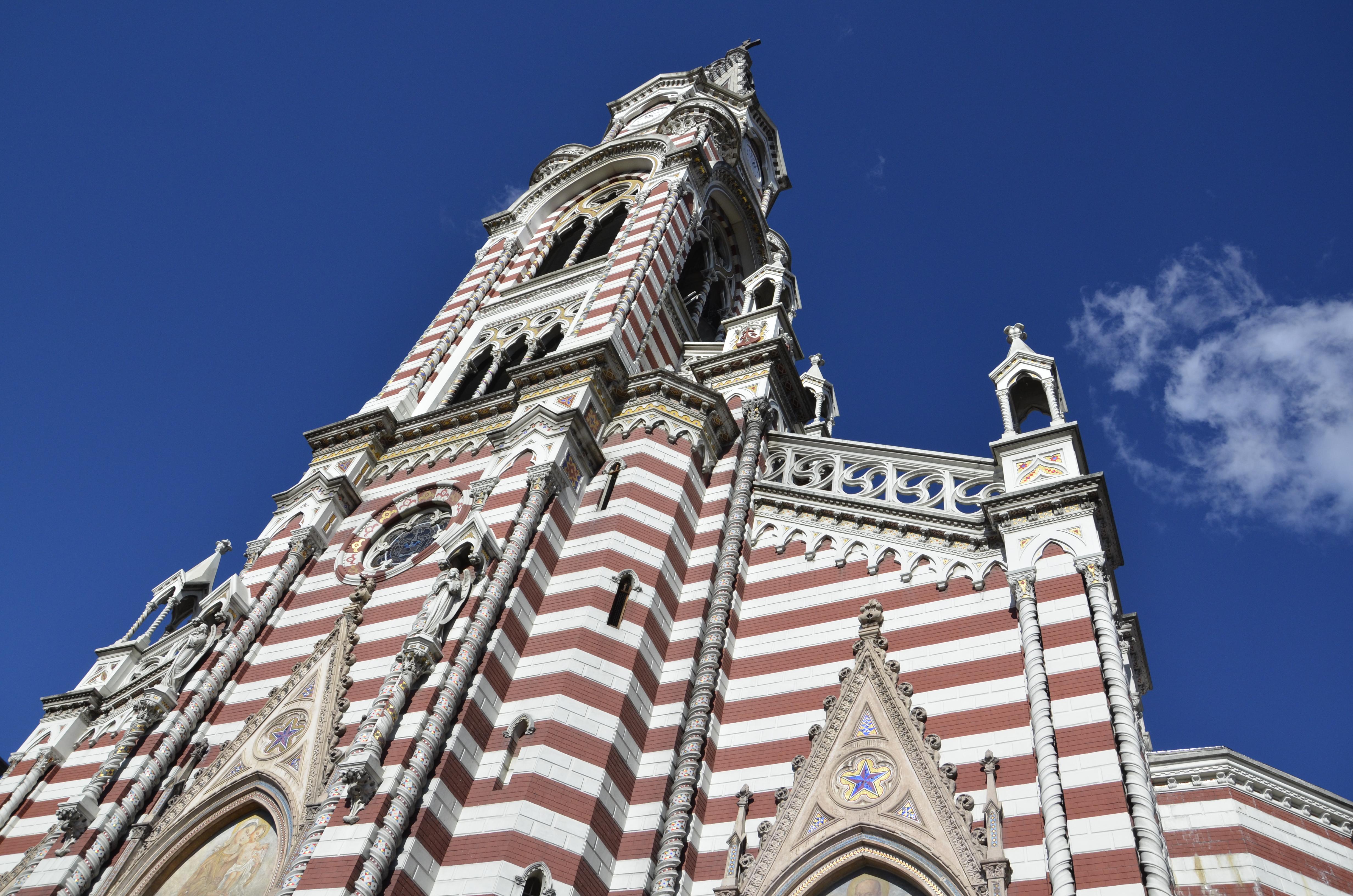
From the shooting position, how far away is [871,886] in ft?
37.6

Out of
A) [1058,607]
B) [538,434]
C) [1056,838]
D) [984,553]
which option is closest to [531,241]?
[538,434]

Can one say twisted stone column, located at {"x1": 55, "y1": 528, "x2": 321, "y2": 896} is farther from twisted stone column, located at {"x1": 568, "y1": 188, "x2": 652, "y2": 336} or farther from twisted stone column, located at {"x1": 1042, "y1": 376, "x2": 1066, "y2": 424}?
twisted stone column, located at {"x1": 1042, "y1": 376, "x2": 1066, "y2": 424}

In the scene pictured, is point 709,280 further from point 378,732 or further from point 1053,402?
point 378,732

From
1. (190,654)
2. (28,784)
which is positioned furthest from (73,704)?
(190,654)

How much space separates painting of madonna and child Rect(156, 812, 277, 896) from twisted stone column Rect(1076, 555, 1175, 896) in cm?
939

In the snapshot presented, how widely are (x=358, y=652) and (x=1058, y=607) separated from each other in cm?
937

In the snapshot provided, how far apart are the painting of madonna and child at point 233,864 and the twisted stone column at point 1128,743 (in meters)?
9.39

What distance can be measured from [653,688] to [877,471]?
5.16 metres

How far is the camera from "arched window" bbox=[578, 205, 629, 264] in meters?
26.6

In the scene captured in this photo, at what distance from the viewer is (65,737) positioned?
18.7 m

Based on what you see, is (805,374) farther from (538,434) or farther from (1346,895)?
(1346,895)

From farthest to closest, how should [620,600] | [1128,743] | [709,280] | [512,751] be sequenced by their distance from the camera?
[709,280] < [620,600] < [512,751] < [1128,743]

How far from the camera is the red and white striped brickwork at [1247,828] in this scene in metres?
12.3

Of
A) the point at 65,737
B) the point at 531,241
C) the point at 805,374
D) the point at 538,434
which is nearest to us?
the point at 538,434
